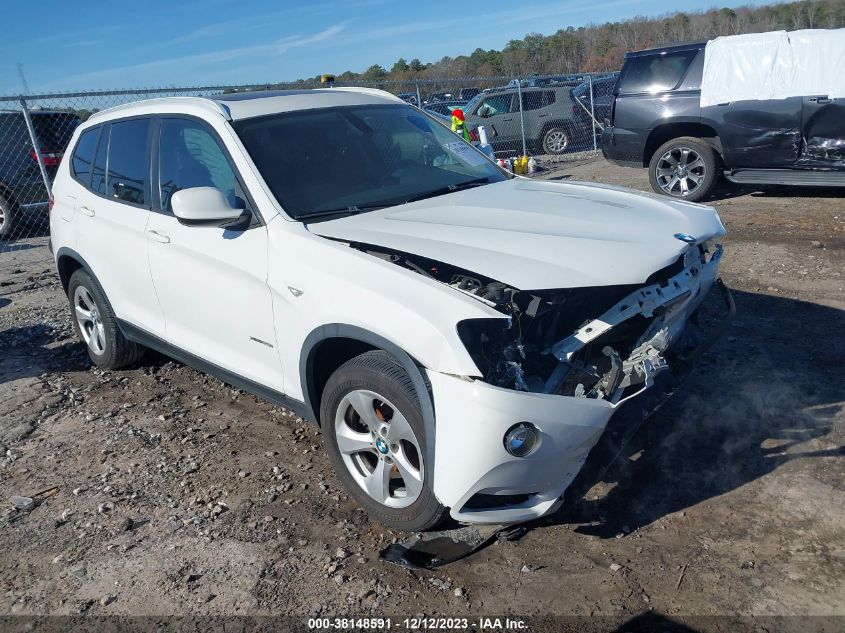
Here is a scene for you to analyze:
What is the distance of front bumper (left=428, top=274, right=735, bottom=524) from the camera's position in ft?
8.70

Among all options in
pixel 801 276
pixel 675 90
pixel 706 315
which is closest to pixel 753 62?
pixel 675 90

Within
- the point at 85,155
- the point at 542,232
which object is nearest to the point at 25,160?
the point at 85,155

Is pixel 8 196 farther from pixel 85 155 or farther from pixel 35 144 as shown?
pixel 85 155

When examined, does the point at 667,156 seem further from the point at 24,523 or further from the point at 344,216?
the point at 24,523

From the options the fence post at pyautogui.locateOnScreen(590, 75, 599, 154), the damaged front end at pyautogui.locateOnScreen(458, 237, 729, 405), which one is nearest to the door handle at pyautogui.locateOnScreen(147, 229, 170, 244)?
the damaged front end at pyautogui.locateOnScreen(458, 237, 729, 405)

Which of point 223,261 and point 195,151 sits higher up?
point 195,151

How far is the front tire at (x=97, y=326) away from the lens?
204 inches

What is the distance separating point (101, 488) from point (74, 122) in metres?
9.23

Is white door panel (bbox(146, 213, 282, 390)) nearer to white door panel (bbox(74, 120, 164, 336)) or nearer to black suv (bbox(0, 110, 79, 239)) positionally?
white door panel (bbox(74, 120, 164, 336))

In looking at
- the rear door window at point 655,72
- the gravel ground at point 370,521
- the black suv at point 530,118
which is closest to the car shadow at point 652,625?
the gravel ground at point 370,521

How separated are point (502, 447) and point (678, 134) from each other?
819 cm

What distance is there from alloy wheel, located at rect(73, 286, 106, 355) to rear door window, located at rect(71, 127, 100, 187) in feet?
2.71

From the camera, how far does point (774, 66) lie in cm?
888

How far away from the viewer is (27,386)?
5426mm
